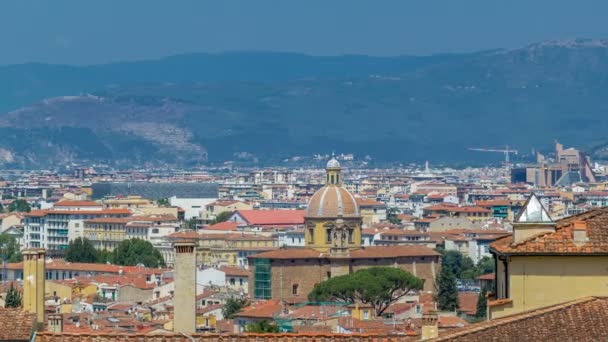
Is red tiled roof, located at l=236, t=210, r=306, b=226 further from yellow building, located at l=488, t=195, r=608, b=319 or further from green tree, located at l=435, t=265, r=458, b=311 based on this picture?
yellow building, located at l=488, t=195, r=608, b=319

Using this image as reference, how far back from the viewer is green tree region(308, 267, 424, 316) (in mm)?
62906

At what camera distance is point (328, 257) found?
77.8m

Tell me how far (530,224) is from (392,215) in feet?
411

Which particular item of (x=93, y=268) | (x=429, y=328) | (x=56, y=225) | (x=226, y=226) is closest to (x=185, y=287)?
(x=429, y=328)

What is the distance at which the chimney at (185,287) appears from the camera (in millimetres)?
16906

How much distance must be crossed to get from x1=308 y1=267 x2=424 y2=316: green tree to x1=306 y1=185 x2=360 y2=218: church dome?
38.8ft

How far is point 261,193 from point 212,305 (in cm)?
12533

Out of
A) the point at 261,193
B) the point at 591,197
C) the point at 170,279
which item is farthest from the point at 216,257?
the point at 261,193

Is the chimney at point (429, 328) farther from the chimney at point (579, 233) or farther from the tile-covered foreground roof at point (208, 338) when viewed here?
the chimney at point (579, 233)

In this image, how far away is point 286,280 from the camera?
77.2 meters

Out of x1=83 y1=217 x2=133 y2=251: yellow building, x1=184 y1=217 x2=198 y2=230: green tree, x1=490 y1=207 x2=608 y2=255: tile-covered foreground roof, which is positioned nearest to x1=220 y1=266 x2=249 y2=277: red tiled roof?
x1=83 y1=217 x2=133 y2=251: yellow building

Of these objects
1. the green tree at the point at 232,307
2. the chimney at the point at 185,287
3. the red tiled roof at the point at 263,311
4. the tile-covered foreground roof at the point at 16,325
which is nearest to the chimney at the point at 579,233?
the chimney at the point at 185,287

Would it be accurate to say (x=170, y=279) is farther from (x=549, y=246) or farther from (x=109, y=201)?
(x=109, y=201)

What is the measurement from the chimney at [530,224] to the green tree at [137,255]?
2997 inches
